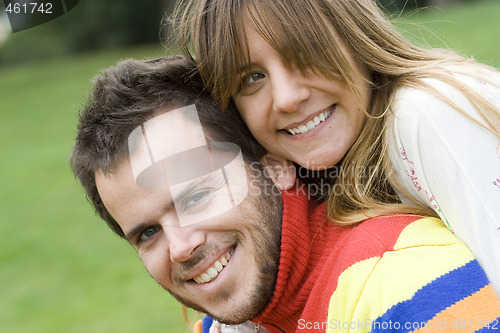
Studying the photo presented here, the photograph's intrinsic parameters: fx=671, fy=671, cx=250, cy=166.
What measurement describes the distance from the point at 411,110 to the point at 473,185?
35cm

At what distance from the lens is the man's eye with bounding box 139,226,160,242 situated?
97.7 inches

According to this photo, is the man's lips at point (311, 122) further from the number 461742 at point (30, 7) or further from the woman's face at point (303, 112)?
the number 461742 at point (30, 7)

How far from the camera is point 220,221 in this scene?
2.42 meters

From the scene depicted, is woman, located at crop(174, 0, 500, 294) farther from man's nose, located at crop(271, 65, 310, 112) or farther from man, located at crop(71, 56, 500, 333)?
man, located at crop(71, 56, 500, 333)

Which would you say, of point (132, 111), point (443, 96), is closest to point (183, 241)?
point (132, 111)

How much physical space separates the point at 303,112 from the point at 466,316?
1073mm

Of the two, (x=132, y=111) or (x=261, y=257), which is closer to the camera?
(x=261, y=257)

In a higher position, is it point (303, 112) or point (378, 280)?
point (303, 112)

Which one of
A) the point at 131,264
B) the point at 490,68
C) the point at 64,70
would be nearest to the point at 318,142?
the point at 490,68

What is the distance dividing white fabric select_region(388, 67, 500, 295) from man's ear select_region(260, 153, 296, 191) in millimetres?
492

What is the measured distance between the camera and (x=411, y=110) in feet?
7.98
